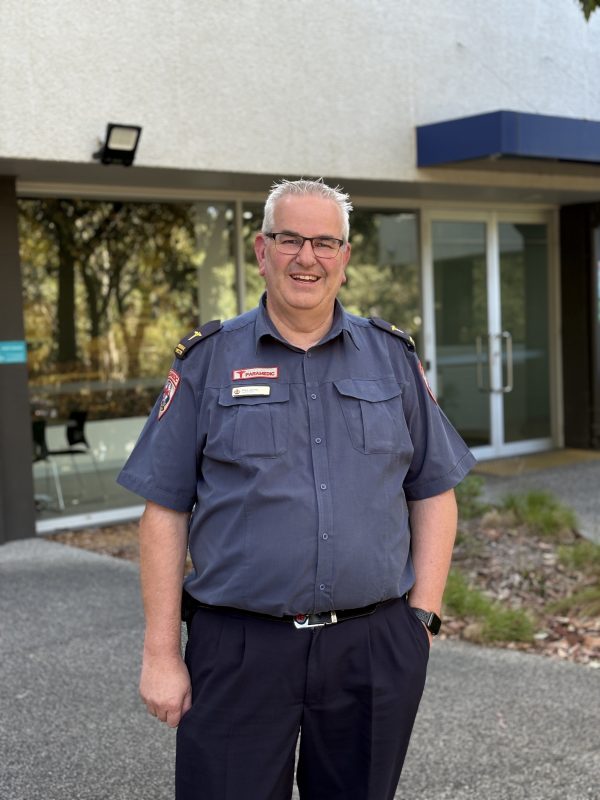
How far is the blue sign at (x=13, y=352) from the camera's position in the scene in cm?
763

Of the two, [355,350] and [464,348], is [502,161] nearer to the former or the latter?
[464,348]

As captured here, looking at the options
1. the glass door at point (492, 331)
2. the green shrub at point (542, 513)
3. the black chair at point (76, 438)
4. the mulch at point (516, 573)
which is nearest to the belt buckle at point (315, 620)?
the mulch at point (516, 573)

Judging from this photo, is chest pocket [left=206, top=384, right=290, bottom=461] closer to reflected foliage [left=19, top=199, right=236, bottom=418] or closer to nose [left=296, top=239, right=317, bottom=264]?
nose [left=296, top=239, right=317, bottom=264]

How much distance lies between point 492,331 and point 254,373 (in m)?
9.22

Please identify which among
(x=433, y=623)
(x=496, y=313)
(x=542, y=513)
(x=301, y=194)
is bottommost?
(x=542, y=513)

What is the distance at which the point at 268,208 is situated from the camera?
2.32 meters

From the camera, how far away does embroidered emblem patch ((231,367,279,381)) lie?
7.43ft

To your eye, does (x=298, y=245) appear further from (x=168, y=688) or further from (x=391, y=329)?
(x=168, y=688)

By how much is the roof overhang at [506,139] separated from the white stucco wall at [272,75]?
30cm

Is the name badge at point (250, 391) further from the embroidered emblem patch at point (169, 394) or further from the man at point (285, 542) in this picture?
the embroidered emblem patch at point (169, 394)

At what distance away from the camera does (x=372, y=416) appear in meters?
2.30

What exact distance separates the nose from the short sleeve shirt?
6.8 inches

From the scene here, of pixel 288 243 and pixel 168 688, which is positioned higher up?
pixel 288 243

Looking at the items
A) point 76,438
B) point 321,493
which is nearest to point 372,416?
point 321,493
